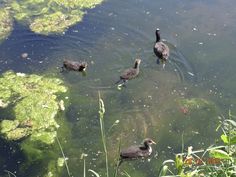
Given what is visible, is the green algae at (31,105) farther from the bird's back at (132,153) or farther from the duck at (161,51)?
the duck at (161,51)

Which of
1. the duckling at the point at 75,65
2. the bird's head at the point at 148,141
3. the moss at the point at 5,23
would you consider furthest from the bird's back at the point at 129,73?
the moss at the point at 5,23

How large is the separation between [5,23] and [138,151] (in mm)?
5569

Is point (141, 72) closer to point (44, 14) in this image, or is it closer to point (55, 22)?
point (55, 22)

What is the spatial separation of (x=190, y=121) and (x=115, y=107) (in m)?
1.37

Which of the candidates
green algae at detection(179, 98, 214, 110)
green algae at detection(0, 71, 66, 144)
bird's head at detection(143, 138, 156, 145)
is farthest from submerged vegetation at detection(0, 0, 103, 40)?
bird's head at detection(143, 138, 156, 145)

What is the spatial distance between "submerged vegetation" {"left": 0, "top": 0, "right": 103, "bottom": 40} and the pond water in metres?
0.24

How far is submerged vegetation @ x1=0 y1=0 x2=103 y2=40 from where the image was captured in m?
10.2

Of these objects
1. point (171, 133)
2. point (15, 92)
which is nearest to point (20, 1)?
point (15, 92)

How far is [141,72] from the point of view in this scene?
8656 mm

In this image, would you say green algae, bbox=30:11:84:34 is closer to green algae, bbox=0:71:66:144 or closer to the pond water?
the pond water

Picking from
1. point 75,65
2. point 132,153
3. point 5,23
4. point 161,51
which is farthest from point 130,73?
point 5,23

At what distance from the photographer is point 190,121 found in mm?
7504

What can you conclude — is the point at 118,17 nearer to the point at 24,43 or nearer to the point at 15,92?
the point at 24,43

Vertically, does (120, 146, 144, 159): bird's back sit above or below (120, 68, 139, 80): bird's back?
below
